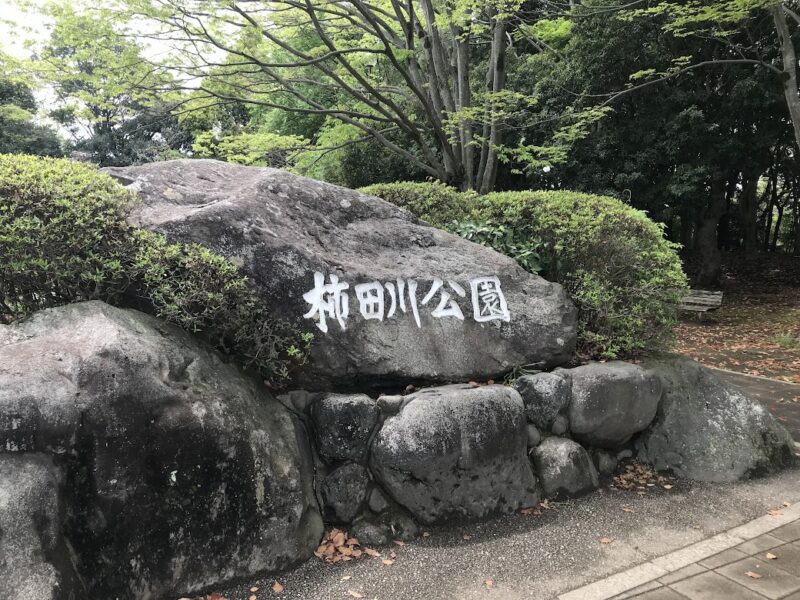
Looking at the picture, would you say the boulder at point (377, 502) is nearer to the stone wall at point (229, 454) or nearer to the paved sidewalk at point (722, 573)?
the stone wall at point (229, 454)

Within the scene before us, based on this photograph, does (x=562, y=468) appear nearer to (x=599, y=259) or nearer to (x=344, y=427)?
(x=344, y=427)

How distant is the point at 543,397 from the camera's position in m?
4.35

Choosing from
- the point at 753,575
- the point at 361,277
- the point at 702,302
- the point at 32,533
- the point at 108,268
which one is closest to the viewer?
the point at 32,533

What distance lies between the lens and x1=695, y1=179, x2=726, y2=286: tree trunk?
603 inches

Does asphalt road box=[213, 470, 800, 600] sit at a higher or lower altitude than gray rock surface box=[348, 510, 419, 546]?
lower

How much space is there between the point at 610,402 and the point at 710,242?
1369 cm

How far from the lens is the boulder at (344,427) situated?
12.4 ft

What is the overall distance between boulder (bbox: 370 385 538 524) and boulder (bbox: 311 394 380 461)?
0.35 feet

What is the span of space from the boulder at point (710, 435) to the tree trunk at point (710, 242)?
12.2 meters

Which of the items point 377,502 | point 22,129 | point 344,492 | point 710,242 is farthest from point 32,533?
point 22,129

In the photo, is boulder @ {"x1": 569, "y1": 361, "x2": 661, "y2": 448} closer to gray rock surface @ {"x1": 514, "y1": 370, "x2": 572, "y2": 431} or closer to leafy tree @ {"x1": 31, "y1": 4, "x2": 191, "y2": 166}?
gray rock surface @ {"x1": 514, "y1": 370, "x2": 572, "y2": 431}

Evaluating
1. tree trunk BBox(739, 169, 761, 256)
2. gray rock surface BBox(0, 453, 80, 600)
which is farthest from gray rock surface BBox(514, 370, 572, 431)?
tree trunk BBox(739, 169, 761, 256)

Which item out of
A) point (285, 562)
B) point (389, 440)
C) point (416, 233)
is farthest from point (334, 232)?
point (285, 562)

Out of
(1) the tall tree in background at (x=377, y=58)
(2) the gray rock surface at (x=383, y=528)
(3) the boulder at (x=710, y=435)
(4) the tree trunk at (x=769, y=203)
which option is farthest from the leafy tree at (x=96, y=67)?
(4) the tree trunk at (x=769, y=203)
